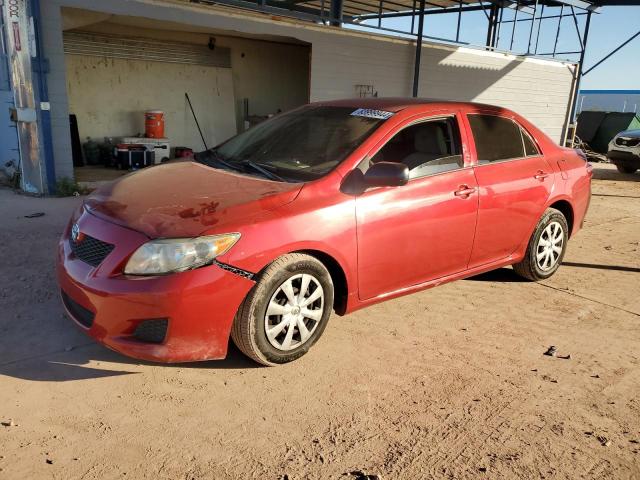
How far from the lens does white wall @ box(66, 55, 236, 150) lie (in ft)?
38.1

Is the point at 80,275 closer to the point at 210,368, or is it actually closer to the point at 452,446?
the point at 210,368

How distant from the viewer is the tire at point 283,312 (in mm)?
3115

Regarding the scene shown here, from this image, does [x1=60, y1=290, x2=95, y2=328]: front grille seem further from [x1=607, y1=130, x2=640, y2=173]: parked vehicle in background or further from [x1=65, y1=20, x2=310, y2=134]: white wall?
[x1=607, y1=130, x2=640, y2=173]: parked vehicle in background

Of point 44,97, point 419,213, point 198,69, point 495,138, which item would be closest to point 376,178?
point 419,213

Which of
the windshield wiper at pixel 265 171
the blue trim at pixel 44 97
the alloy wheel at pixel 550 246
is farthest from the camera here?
the blue trim at pixel 44 97

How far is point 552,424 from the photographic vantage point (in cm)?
293

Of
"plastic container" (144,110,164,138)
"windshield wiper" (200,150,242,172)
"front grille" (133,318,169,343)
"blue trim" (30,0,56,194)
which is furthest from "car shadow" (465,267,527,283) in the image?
"plastic container" (144,110,164,138)

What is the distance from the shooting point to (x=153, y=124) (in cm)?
1191

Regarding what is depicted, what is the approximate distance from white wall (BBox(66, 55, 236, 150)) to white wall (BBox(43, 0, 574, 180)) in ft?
5.85

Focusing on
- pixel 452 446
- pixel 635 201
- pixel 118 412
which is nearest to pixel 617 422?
pixel 452 446

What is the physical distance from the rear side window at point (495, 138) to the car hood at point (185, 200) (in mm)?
1785

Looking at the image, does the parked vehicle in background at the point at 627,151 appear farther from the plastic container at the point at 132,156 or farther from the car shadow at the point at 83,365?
the car shadow at the point at 83,365

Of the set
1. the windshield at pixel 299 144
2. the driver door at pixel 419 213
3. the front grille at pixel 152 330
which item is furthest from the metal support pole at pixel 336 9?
the front grille at pixel 152 330

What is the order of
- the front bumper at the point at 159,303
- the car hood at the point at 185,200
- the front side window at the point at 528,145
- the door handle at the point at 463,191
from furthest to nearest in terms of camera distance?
the front side window at the point at 528,145, the door handle at the point at 463,191, the car hood at the point at 185,200, the front bumper at the point at 159,303
